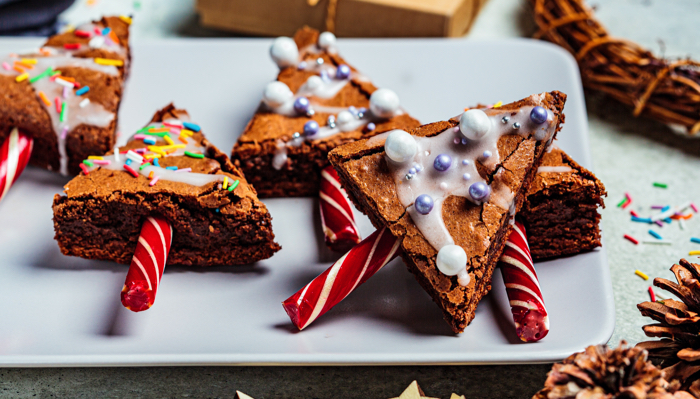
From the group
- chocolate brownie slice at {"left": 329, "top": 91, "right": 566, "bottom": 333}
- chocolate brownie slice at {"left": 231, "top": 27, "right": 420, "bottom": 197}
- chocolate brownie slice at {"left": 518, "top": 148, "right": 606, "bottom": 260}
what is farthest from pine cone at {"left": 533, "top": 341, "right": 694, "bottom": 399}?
chocolate brownie slice at {"left": 231, "top": 27, "right": 420, "bottom": 197}

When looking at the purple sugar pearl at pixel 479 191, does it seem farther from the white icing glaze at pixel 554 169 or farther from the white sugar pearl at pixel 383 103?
the white sugar pearl at pixel 383 103

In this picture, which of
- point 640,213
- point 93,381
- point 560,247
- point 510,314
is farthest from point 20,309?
point 640,213

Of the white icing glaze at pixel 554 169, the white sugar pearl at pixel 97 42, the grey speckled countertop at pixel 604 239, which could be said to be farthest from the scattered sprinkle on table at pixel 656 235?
the white sugar pearl at pixel 97 42

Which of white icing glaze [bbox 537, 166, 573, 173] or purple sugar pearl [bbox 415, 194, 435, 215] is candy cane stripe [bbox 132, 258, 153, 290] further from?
white icing glaze [bbox 537, 166, 573, 173]

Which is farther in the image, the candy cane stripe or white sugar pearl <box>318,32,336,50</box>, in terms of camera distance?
white sugar pearl <box>318,32,336,50</box>

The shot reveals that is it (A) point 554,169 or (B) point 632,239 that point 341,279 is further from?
(B) point 632,239

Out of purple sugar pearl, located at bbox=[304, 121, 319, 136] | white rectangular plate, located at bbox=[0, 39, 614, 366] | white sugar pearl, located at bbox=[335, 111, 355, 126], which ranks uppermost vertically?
white sugar pearl, located at bbox=[335, 111, 355, 126]
